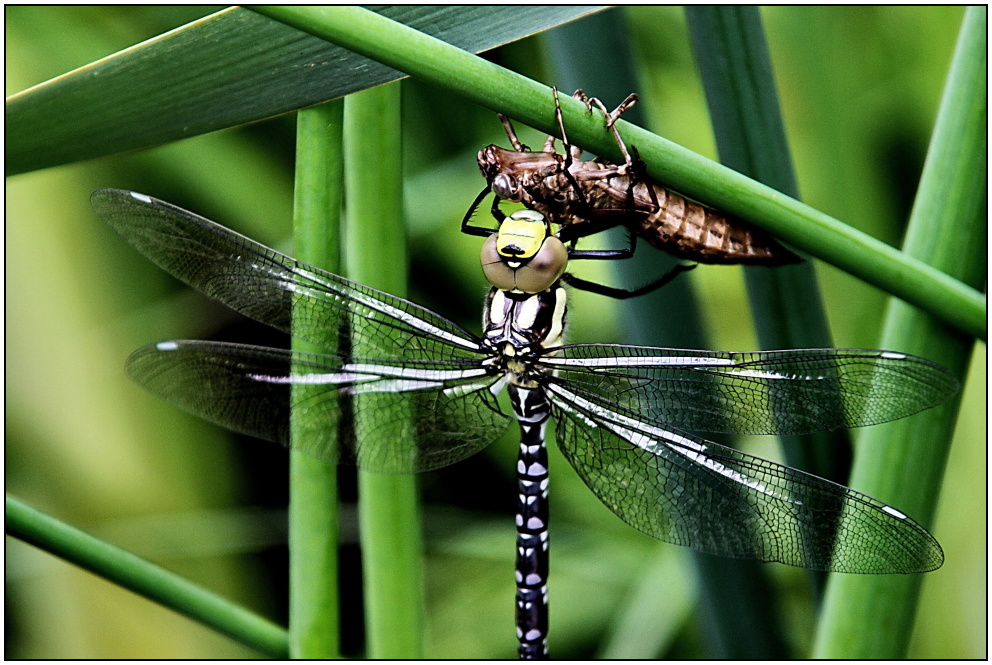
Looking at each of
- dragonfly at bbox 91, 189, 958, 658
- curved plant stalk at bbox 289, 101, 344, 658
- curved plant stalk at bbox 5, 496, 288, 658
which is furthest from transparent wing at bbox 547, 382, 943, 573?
curved plant stalk at bbox 5, 496, 288, 658

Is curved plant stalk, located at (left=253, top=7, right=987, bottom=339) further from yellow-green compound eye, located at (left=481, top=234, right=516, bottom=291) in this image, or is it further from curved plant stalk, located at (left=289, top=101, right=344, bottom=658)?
yellow-green compound eye, located at (left=481, top=234, right=516, bottom=291)

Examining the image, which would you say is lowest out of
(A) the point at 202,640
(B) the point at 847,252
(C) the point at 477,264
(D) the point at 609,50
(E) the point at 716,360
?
(A) the point at 202,640

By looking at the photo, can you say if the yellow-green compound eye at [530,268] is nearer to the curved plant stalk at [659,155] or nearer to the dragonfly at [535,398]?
the dragonfly at [535,398]

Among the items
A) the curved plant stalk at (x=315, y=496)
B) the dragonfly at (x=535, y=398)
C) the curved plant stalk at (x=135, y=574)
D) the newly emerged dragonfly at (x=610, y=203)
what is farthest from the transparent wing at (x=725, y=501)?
the curved plant stalk at (x=135, y=574)

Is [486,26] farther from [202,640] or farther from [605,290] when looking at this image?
[202,640]

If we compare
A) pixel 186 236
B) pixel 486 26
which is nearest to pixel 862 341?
pixel 486 26

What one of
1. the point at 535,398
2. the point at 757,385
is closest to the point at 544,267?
the point at 535,398

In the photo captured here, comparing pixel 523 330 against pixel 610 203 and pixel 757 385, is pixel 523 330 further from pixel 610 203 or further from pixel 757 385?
pixel 757 385
